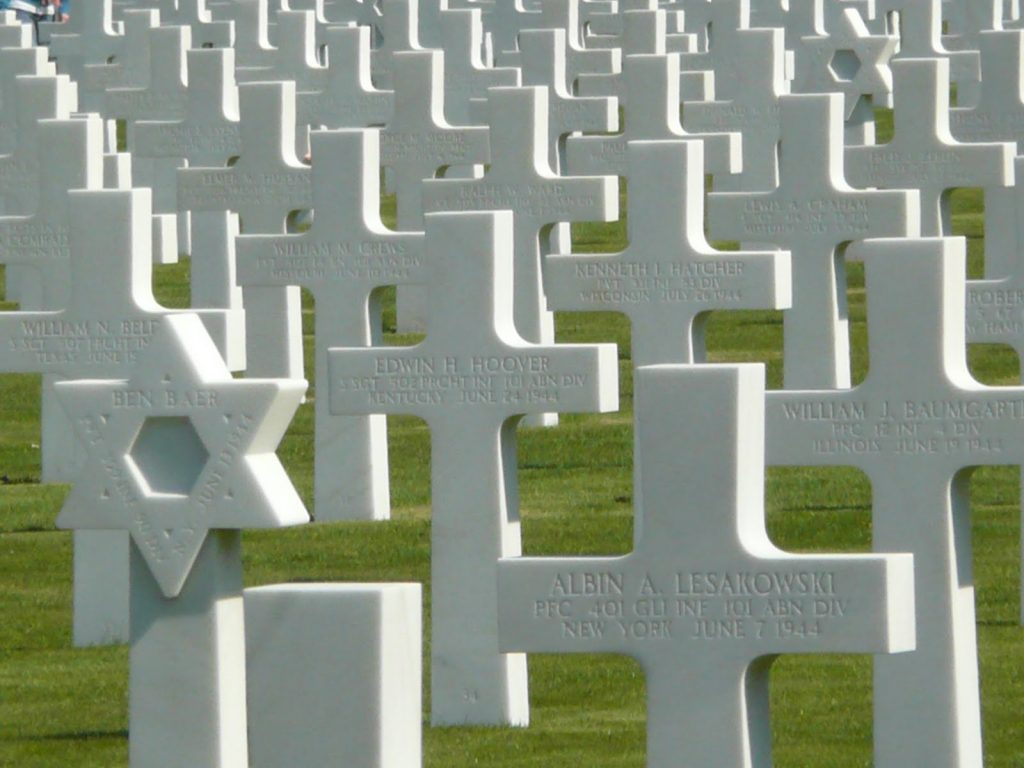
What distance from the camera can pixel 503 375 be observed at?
25.5 ft

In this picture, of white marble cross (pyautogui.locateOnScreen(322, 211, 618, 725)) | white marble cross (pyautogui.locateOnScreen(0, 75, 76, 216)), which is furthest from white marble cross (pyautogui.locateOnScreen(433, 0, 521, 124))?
white marble cross (pyautogui.locateOnScreen(322, 211, 618, 725))

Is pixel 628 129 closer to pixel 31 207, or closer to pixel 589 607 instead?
pixel 31 207

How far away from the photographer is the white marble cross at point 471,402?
7715 mm

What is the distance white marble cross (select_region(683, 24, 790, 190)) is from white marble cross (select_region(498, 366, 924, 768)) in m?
8.95

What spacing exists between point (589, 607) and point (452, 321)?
7.40 feet

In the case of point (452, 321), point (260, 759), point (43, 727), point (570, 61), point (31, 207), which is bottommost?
point (260, 759)

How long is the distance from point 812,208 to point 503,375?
11.5 feet

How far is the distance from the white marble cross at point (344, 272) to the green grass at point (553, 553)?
0.19m

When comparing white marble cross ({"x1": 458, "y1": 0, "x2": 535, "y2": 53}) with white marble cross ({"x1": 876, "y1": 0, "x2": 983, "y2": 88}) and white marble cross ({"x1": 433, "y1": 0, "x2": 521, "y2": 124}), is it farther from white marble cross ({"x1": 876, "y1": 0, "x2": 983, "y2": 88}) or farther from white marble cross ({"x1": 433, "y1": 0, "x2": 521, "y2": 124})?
white marble cross ({"x1": 433, "y1": 0, "x2": 521, "y2": 124})

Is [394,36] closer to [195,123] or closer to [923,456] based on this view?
[195,123]

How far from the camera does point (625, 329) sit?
14.4 meters

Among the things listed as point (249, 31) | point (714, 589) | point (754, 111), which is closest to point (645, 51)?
point (754, 111)

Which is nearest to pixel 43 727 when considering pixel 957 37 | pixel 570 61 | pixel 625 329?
pixel 625 329

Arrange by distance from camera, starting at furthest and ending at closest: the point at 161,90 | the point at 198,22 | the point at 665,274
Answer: the point at 198,22 → the point at 161,90 → the point at 665,274
